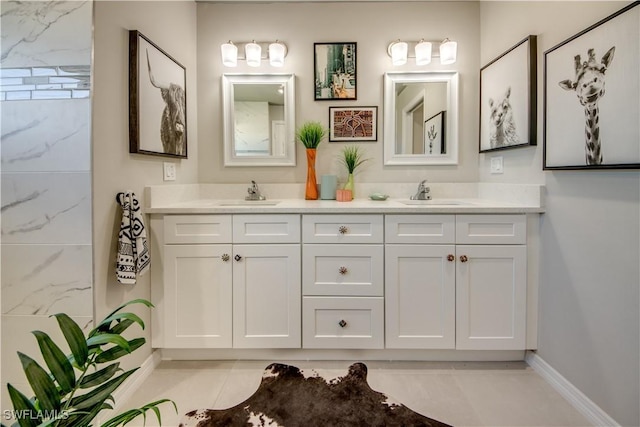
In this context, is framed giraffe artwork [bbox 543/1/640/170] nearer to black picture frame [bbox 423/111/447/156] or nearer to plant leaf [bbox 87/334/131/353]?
black picture frame [bbox 423/111/447/156]

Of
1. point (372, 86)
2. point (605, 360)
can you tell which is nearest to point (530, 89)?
point (372, 86)

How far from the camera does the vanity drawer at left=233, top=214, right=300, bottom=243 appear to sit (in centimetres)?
191

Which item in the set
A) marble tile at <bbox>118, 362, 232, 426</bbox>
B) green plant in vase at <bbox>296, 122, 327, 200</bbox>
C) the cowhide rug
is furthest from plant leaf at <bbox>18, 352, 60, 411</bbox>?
green plant in vase at <bbox>296, 122, 327, 200</bbox>

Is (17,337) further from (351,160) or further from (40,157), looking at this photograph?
(351,160)

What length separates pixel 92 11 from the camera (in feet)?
4.72

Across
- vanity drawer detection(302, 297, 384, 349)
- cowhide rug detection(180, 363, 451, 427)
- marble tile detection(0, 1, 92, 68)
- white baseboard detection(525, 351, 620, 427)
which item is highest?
marble tile detection(0, 1, 92, 68)

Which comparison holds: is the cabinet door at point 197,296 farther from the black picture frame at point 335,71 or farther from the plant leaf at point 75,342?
the black picture frame at point 335,71

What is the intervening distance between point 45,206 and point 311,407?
138 centimetres

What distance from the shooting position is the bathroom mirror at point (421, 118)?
246cm

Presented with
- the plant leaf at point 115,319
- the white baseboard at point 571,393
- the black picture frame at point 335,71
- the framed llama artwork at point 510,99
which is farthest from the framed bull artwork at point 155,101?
the white baseboard at point 571,393

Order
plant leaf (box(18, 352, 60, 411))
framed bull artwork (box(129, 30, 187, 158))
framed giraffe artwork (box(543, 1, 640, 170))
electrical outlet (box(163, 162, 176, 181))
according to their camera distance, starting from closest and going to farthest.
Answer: plant leaf (box(18, 352, 60, 411)) < framed giraffe artwork (box(543, 1, 640, 170)) < framed bull artwork (box(129, 30, 187, 158)) < electrical outlet (box(163, 162, 176, 181))

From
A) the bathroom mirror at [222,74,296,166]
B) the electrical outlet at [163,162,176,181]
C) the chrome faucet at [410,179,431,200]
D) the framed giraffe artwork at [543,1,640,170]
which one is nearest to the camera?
the framed giraffe artwork at [543,1,640,170]

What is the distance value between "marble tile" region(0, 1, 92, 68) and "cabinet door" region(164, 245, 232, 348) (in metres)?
1.01

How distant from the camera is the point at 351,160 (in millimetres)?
2438
